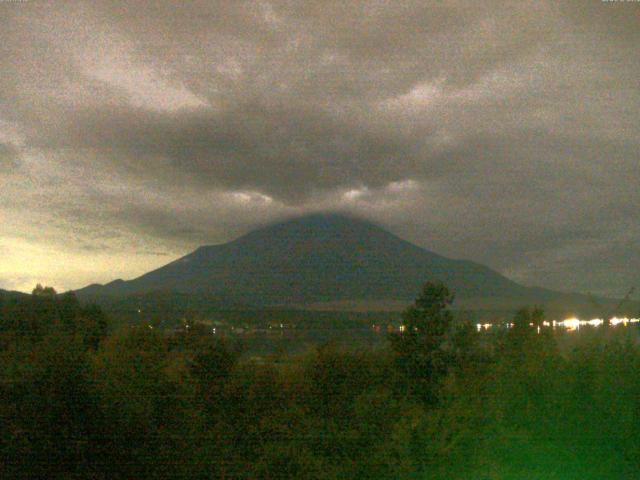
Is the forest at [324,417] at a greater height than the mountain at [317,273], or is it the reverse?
the mountain at [317,273]

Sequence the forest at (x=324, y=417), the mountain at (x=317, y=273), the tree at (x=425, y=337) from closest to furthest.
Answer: the forest at (x=324, y=417) → the tree at (x=425, y=337) → the mountain at (x=317, y=273)

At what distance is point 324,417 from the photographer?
7.76 meters

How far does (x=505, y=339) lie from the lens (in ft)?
25.5

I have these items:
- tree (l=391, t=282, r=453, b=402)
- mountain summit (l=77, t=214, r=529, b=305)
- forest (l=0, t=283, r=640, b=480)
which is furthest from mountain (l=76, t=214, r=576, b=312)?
forest (l=0, t=283, r=640, b=480)

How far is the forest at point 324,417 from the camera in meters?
5.30

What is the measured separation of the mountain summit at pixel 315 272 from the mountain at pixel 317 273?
51 millimetres

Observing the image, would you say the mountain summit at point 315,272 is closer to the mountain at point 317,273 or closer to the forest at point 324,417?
the mountain at point 317,273

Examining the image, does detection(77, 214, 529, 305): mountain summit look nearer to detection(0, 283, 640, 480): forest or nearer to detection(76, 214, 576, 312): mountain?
detection(76, 214, 576, 312): mountain

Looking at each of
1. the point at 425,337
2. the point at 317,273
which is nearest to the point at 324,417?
the point at 425,337

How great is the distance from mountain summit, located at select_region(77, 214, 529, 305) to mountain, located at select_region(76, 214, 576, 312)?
5cm

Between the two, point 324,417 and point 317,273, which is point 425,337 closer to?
point 324,417

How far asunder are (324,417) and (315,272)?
2971 cm

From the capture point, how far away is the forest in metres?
5.30

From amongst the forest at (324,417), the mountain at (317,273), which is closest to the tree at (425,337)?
the forest at (324,417)
